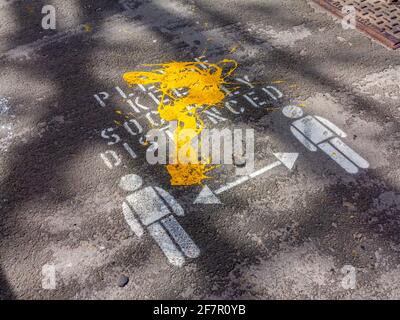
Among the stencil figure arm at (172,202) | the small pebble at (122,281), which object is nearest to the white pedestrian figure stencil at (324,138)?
the stencil figure arm at (172,202)

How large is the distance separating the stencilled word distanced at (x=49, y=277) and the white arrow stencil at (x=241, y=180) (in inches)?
42.2

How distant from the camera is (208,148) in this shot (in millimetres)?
3725

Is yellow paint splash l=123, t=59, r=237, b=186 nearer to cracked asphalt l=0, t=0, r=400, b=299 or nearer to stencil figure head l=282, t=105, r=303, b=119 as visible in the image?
cracked asphalt l=0, t=0, r=400, b=299

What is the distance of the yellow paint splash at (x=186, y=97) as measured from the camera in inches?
140

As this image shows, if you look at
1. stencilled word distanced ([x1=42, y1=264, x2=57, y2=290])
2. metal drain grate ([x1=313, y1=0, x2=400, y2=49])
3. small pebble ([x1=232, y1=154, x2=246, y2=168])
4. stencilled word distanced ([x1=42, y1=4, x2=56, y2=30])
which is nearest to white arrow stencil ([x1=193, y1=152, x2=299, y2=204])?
small pebble ([x1=232, y1=154, x2=246, y2=168])

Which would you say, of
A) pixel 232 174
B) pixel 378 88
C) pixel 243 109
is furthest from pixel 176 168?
pixel 378 88

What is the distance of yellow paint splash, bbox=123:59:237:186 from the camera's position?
11.7ft

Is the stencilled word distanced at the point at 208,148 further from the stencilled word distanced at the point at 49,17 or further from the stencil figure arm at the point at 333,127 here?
the stencilled word distanced at the point at 49,17

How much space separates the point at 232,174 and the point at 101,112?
1.36 meters

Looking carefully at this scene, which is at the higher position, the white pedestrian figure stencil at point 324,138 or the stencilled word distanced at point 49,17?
the stencilled word distanced at point 49,17

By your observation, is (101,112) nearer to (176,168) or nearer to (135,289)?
(176,168)

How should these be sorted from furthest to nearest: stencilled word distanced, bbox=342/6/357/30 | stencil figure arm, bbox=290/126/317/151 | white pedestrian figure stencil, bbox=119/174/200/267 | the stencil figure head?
stencilled word distanced, bbox=342/6/357/30, the stencil figure head, stencil figure arm, bbox=290/126/317/151, white pedestrian figure stencil, bbox=119/174/200/267

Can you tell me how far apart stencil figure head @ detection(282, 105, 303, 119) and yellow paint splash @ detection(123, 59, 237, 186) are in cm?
59

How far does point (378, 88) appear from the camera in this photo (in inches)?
170
